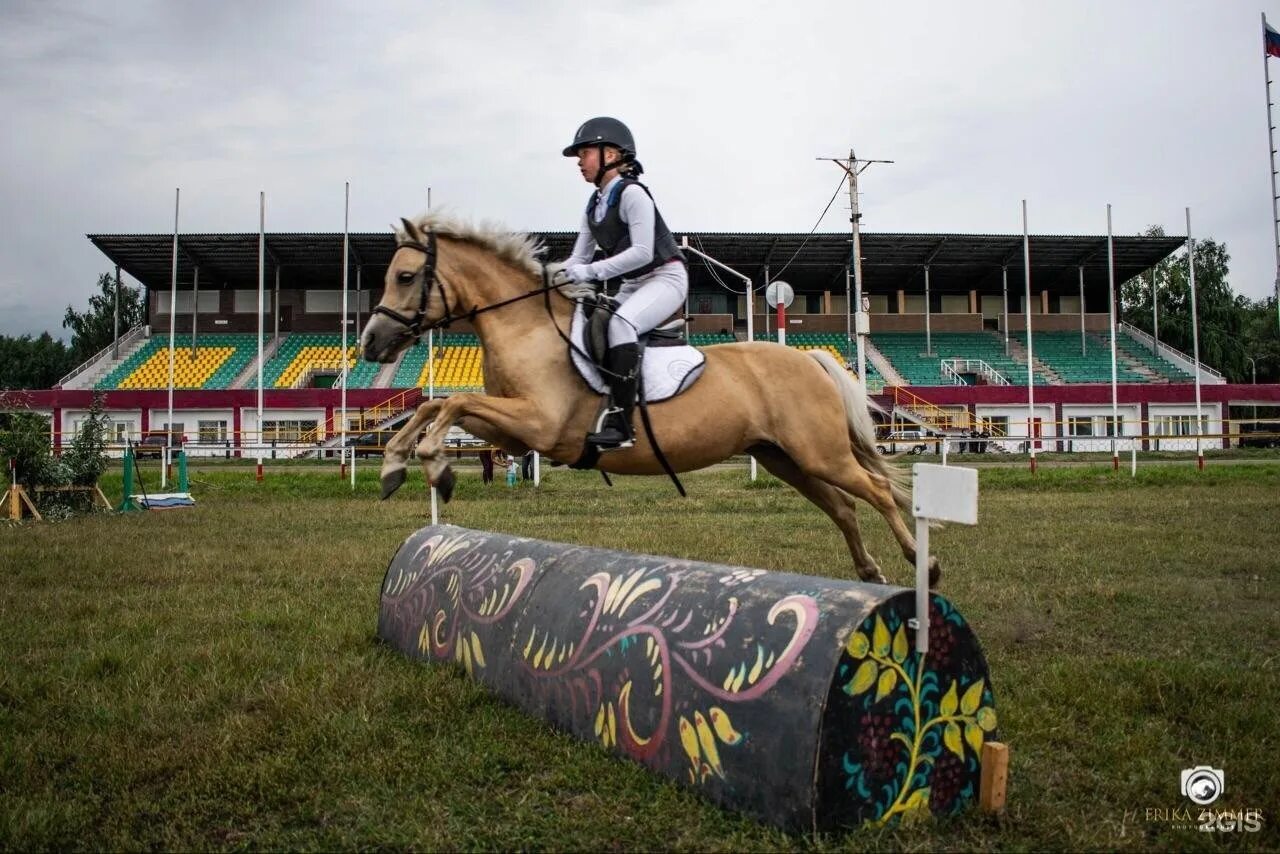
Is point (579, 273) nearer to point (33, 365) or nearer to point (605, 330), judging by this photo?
point (605, 330)

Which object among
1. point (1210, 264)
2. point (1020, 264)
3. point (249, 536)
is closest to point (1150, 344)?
point (1020, 264)

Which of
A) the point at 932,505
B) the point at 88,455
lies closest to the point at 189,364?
the point at 88,455

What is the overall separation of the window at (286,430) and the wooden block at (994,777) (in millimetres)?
33513

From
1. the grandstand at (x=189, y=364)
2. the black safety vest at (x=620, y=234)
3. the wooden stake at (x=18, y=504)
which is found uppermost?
the grandstand at (x=189, y=364)

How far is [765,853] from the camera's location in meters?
2.54

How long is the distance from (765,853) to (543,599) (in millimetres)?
1686

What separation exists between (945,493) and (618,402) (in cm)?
222

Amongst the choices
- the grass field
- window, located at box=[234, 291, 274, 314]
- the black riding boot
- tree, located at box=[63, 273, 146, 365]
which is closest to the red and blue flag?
the grass field

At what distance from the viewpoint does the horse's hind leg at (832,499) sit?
18.8ft

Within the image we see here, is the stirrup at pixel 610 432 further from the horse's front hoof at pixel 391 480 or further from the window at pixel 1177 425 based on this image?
the window at pixel 1177 425

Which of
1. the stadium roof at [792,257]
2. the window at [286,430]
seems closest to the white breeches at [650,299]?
the stadium roof at [792,257]

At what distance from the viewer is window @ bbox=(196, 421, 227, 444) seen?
35003 mm

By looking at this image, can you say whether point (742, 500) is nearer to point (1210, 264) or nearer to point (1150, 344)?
point (1150, 344)

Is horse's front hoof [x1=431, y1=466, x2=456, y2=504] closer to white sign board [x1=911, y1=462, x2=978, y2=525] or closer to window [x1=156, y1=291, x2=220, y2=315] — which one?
white sign board [x1=911, y1=462, x2=978, y2=525]
